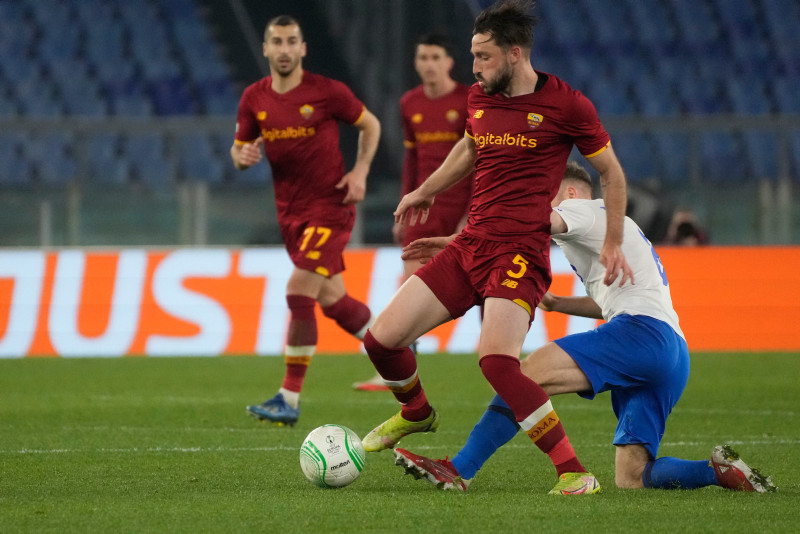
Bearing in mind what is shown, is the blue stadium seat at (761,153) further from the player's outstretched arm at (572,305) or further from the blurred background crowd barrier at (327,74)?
the player's outstretched arm at (572,305)

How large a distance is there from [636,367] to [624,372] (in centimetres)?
5

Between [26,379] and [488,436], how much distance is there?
5.82 metres

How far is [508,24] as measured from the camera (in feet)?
15.9

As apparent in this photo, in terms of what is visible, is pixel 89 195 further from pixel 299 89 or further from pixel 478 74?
pixel 478 74

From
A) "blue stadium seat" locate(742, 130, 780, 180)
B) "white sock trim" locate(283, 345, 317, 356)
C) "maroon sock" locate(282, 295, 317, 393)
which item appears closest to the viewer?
"maroon sock" locate(282, 295, 317, 393)

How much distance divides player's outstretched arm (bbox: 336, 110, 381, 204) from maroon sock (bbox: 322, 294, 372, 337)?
75 centimetres

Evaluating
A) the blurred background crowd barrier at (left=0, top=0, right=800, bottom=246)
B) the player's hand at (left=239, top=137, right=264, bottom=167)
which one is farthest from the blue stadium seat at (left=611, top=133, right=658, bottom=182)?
the player's hand at (left=239, top=137, right=264, bottom=167)

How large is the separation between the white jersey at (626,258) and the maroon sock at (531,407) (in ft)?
2.10

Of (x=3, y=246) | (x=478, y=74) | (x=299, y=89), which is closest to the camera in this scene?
(x=478, y=74)

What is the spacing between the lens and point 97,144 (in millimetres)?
12703

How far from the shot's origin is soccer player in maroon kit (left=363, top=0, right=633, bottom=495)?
4738 millimetres

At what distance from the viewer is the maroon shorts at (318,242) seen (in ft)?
24.9

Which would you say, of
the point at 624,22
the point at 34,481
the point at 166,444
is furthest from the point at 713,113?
the point at 34,481

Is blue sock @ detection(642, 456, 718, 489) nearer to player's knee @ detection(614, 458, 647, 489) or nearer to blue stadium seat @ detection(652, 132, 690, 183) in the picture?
player's knee @ detection(614, 458, 647, 489)
